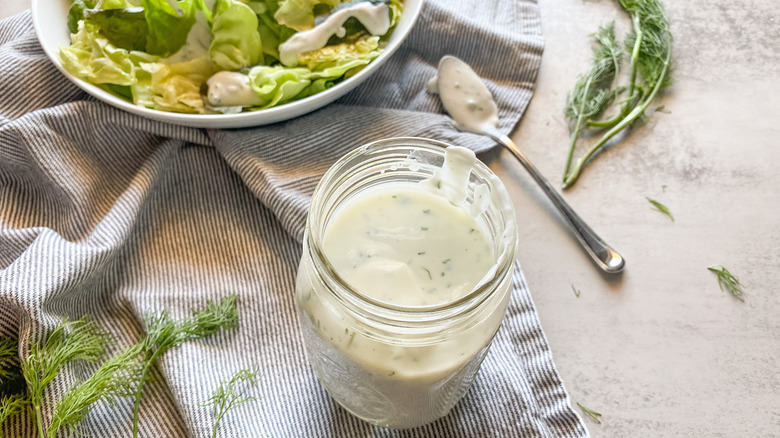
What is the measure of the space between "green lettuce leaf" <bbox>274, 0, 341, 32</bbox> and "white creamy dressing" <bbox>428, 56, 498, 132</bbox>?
33 cm

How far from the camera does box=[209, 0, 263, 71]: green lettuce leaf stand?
1.61m

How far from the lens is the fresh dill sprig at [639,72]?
1751mm

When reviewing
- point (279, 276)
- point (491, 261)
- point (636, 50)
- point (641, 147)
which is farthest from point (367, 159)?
point (636, 50)

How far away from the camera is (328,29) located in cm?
168

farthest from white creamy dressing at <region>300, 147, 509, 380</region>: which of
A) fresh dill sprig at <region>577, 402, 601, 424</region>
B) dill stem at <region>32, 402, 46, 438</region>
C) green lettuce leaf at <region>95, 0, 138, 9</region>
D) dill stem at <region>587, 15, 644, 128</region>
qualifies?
green lettuce leaf at <region>95, 0, 138, 9</region>

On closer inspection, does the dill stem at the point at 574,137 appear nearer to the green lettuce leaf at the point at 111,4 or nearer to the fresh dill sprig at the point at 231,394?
the fresh dill sprig at the point at 231,394

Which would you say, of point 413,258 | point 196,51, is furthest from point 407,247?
point 196,51

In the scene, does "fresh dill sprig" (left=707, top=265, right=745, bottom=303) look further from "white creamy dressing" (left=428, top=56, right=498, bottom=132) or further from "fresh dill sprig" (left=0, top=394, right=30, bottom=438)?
"fresh dill sprig" (left=0, top=394, right=30, bottom=438)

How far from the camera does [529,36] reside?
1.94 meters

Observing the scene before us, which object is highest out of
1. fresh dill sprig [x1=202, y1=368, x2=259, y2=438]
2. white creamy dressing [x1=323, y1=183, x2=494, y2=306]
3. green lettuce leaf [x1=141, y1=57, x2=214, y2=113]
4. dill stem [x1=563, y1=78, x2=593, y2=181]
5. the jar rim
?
the jar rim

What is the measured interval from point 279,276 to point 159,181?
35 cm

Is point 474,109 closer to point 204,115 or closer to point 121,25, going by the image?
point 204,115

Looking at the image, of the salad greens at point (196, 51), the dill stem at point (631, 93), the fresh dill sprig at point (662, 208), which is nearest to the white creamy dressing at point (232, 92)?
the salad greens at point (196, 51)

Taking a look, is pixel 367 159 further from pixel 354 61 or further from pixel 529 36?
pixel 529 36
